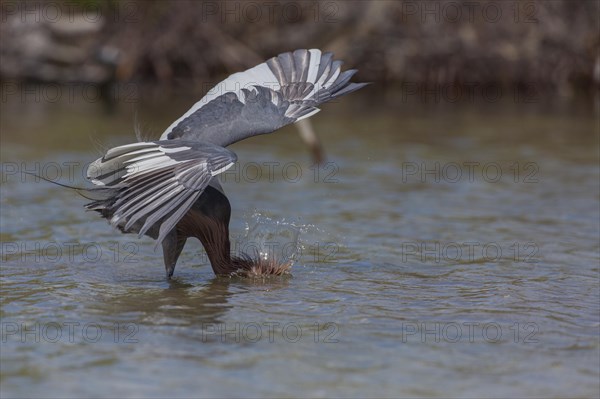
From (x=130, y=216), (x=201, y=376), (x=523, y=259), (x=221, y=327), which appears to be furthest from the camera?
(x=523, y=259)

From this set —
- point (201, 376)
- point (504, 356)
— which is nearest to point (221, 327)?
point (201, 376)

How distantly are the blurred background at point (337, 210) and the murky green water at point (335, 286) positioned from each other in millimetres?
18

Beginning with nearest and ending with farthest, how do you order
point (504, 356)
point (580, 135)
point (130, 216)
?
point (504, 356) < point (130, 216) < point (580, 135)

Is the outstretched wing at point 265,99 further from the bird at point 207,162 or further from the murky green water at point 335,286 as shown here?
the murky green water at point 335,286

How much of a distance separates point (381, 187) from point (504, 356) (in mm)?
4457

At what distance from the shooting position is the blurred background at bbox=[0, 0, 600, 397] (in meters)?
4.48

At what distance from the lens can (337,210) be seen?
8.06 meters

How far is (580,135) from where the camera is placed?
11.8 m

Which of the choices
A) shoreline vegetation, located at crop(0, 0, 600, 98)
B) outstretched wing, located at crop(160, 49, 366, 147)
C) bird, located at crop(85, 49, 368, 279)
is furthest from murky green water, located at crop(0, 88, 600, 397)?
shoreline vegetation, located at crop(0, 0, 600, 98)

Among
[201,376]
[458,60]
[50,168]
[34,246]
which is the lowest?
[201,376]

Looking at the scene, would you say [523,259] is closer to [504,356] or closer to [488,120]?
[504,356]

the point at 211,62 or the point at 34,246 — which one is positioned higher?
the point at 211,62

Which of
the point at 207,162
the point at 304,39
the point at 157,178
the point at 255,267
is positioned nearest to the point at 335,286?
the point at 255,267

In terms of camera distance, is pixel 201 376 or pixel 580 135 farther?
pixel 580 135
